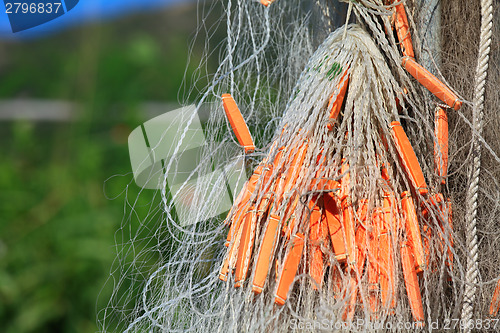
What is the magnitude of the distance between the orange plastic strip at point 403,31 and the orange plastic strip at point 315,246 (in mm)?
236

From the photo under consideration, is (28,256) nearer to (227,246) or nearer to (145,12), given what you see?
(227,246)

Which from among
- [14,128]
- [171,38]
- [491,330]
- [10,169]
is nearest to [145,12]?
[171,38]

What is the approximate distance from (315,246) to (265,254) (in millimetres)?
73

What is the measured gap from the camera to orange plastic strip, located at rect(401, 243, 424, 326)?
65cm

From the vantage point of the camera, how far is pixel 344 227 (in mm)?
688

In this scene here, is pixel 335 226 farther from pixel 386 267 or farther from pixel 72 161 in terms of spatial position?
pixel 72 161

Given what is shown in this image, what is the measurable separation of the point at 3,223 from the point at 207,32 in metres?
1.27

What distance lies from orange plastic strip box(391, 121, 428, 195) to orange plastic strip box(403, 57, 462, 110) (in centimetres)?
6

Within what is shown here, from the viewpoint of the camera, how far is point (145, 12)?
2.92 metres

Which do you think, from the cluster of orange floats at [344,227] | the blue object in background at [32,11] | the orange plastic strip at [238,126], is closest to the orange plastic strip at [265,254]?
A: the cluster of orange floats at [344,227]

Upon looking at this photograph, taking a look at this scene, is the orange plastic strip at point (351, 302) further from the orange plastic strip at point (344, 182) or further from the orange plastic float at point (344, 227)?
the orange plastic strip at point (344, 182)

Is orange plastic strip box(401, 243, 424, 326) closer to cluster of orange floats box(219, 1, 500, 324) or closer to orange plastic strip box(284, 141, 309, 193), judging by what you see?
cluster of orange floats box(219, 1, 500, 324)

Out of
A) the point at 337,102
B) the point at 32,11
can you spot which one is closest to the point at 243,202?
the point at 337,102

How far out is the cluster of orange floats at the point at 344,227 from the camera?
0.67 meters
